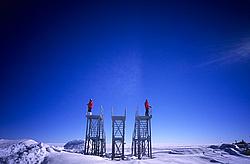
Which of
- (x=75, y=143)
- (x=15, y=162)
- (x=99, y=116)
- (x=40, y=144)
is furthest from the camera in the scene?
(x=75, y=143)

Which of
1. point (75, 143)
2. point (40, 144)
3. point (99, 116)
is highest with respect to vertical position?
point (99, 116)

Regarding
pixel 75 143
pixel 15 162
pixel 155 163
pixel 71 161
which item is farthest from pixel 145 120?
pixel 75 143

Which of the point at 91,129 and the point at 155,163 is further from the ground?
the point at 91,129

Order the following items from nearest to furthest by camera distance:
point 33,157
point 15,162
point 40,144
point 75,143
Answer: point 15,162 < point 33,157 < point 40,144 < point 75,143

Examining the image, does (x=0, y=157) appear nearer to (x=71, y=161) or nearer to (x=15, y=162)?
(x=15, y=162)

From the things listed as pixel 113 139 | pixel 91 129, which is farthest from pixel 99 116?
pixel 113 139

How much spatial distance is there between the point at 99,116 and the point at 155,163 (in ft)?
29.5

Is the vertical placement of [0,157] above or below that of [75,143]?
above

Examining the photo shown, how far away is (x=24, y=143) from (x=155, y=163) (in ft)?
27.9

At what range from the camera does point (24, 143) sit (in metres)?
11.5

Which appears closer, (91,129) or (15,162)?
(15,162)

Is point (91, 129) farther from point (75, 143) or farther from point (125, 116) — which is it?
point (75, 143)

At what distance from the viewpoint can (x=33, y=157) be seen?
33.4 feet

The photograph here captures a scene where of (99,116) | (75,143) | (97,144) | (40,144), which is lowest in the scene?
(75,143)
